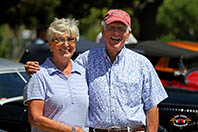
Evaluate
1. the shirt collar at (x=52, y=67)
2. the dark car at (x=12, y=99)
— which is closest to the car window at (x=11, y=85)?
the dark car at (x=12, y=99)

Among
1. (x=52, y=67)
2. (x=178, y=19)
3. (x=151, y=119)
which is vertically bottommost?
(x=151, y=119)

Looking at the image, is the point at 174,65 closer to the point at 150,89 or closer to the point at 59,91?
the point at 150,89

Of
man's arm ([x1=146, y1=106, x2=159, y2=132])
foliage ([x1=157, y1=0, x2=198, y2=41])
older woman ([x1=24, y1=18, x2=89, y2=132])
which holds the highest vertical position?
foliage ([x1=157, y1=0, x2=198, y2=41])

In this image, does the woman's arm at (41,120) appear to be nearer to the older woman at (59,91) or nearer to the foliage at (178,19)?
the older woman at (59,91)

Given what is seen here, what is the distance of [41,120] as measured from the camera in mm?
2844

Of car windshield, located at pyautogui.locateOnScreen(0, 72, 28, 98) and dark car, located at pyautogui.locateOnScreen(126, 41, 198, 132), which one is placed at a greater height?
dark car, located at pyautogui.locateOnScreen(126, 41, 198, 132)

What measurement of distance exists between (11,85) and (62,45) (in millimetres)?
2024

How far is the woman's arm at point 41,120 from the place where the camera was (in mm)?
2844

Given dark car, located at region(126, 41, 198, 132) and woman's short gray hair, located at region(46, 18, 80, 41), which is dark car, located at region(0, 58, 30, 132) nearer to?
woman's short gray hair, located at region(46, 18, 80, 41)

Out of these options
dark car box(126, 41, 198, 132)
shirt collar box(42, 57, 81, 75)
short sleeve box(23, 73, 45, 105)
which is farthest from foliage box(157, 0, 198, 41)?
short sleeve box(23, 73, 45, 105)

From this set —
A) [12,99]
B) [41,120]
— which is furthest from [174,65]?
[41,120]

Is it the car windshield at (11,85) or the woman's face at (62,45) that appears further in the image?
the car windshield at (11,85)

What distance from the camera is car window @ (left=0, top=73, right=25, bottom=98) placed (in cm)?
473

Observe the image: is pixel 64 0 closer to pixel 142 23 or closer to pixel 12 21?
pixel 142 23
